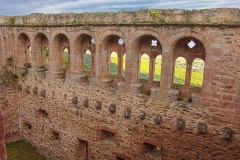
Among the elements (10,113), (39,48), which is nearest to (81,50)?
(39,48)

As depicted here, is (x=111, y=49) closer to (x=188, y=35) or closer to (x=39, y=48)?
(x=188, y=35)

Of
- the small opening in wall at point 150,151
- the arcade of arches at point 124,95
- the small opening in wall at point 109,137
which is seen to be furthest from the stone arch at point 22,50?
the small opening in wall at point 150,151

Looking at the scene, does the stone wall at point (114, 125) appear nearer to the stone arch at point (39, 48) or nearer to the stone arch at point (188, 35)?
the stone arch at point (39, 48)

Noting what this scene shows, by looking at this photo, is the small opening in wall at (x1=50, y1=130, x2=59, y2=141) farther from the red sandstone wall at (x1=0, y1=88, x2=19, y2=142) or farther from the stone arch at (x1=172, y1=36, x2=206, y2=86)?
the stone arch at (x1=172, y1=36, x2=206, y2=86)

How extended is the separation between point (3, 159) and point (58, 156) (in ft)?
31.7

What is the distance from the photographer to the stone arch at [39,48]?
13008 millimetres

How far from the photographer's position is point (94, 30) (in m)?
10.3

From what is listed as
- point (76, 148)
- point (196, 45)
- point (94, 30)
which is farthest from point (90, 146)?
point (196, 45)

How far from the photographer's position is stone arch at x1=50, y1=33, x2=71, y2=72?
1213cm

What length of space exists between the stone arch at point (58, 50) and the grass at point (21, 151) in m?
5.16

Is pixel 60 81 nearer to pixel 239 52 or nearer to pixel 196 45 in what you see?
pixel 196 45

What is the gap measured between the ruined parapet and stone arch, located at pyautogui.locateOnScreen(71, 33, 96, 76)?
85cm

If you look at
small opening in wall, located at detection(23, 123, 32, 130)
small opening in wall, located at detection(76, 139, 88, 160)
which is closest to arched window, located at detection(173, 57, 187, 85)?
small opening in wall, located at detection(76, 139, 88, 160)

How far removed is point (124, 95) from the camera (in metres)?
9.96
